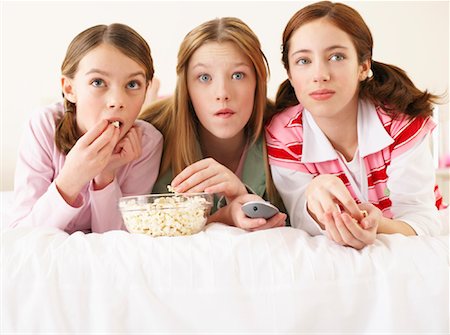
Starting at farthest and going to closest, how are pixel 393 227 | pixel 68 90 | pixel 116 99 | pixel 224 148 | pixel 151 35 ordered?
pixel 151 35, pixel 224 148, pixel 68 90, pixel 116 99, pixel 393 227

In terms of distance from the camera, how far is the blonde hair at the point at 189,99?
1.34m

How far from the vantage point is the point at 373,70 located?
1.46 meters

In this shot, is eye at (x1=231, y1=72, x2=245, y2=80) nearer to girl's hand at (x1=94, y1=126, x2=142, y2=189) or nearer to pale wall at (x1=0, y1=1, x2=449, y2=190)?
girl's hand at (x1=94, y1=126, x2=142, y2=189)

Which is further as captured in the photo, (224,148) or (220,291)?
(224,148)

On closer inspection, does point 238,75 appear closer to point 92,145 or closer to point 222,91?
point 222,91

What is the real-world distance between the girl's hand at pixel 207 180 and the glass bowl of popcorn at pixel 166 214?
43 mm

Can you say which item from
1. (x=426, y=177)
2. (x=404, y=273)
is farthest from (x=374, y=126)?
(x=404, y=273)

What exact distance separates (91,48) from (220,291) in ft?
2.17

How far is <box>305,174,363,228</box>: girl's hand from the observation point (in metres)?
0.94

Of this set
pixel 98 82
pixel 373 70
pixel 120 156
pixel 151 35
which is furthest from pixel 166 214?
pixel 151 35

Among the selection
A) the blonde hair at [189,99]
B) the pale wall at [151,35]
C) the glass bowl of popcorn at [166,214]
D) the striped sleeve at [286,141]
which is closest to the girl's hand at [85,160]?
the glass bowl of popcorn at [166,214]

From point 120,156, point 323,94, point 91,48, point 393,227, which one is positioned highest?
point 91,48

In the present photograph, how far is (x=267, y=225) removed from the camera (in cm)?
107

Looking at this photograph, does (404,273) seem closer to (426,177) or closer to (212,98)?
(426,177)
